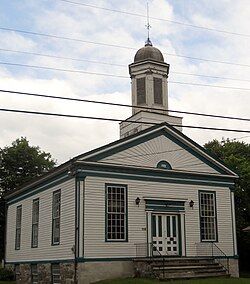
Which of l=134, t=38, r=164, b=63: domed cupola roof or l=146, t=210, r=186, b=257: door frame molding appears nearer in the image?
l=146, t=210, r=186, b=257: door frame molding

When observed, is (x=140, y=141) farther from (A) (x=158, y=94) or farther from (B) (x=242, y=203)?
(B) (x=242, y=203)

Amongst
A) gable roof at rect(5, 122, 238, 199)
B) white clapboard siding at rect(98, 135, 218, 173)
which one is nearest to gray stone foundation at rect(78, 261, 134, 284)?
gable roof at rect(5, 122, 238, 199)

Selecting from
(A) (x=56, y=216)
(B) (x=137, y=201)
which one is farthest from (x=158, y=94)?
(A) (x=56, y=216)

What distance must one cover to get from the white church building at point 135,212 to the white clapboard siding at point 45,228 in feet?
0.16

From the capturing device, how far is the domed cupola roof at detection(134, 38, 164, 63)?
29.7 meters

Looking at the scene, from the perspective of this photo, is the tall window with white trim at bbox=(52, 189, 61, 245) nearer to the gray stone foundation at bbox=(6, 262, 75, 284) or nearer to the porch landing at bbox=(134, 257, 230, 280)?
the gray stone foundation at bbox=(6, 262, 75, 284)

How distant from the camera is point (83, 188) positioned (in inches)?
869

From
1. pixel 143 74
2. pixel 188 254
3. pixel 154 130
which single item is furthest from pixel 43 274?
pixel 143 74

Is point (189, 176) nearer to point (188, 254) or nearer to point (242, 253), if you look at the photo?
point (188, 254)

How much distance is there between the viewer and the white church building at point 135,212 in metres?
21.9

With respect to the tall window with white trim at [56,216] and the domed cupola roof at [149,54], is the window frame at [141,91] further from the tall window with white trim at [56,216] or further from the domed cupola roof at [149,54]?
the tall window with white trim at [56,216]

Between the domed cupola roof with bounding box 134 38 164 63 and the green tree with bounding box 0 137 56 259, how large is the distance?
2246 cm

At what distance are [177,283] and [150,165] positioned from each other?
6.61m

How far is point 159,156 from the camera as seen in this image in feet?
80.9
